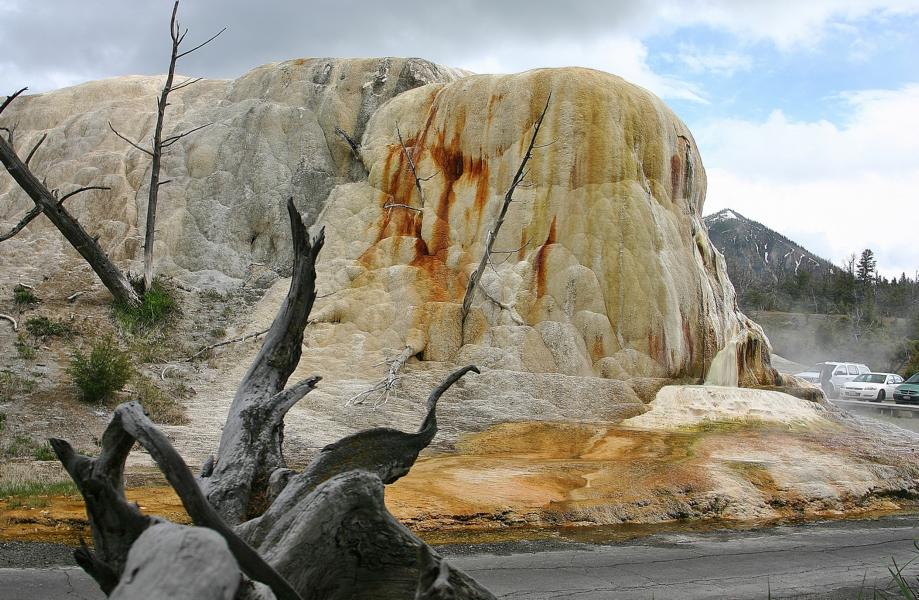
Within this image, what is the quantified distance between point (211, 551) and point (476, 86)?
824 inches

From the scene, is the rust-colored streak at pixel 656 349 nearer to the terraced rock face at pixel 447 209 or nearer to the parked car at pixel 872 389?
the terraced rock face at pixel 447 209

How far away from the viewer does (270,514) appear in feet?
10.7

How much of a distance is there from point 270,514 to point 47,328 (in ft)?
50.8

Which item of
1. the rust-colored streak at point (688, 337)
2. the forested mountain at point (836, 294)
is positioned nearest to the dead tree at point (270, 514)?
the rust-colored streak at point (688, 337)

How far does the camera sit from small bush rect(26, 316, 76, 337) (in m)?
16.7

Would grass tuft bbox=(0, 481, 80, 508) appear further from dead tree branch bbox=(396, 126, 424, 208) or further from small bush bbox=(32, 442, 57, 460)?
dead tree branch bbox=(396, 126, 424, 208)

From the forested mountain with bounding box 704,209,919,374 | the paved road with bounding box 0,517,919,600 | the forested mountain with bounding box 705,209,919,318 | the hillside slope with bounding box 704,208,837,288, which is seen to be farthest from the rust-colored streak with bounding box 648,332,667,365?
the hillside slope with bounding box 704,208,837,288

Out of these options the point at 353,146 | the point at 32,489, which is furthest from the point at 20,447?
the point at 353,146

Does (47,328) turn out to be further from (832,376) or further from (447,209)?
(832,376)

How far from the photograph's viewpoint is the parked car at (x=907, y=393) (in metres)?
28.3

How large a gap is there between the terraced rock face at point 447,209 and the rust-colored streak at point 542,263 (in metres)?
0.04

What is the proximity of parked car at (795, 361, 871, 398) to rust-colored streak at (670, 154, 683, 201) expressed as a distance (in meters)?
13.2

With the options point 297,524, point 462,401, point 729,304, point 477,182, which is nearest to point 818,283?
point 729,304

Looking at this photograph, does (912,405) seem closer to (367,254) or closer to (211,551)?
(367,254)
